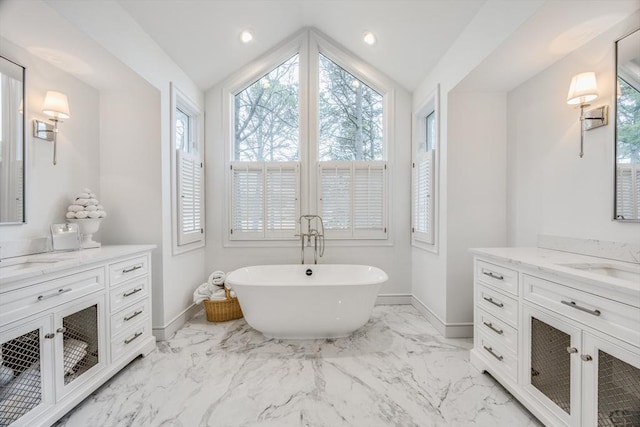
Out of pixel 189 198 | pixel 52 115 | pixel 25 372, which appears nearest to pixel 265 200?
pixel 189 198

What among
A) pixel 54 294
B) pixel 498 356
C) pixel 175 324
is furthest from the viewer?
pixel 175 324

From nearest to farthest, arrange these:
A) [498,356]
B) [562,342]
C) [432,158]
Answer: [562,342]
[498,356]
[432,158]

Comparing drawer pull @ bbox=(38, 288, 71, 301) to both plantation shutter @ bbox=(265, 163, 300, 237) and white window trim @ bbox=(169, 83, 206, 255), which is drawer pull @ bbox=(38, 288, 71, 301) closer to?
white window trim @ bbox=(169, 83, 206, 255)

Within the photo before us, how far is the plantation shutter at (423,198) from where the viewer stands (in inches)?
112

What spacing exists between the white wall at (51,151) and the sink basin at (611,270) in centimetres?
325

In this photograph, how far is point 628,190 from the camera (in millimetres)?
1594

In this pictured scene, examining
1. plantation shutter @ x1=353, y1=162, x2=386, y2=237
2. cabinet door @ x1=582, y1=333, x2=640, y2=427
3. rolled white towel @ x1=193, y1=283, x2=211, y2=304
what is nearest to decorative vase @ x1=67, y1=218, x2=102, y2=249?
rolled white towel @ x1=193, y1=283, x2=211, y2=304

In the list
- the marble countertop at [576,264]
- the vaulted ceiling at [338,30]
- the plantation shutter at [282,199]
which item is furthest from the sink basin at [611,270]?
the plantation shutter at [282,199]

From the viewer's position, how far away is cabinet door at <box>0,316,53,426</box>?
1.30 m

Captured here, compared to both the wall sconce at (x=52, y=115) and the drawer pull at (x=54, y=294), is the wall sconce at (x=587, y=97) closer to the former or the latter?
the drawer pull at (x=54, y=294)

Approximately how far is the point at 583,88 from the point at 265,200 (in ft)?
9.24

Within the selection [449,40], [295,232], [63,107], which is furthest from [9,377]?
[449,40]

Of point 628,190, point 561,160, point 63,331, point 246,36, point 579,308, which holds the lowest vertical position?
point 63,331

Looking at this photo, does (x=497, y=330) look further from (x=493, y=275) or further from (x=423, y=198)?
(x=423, y=198)
